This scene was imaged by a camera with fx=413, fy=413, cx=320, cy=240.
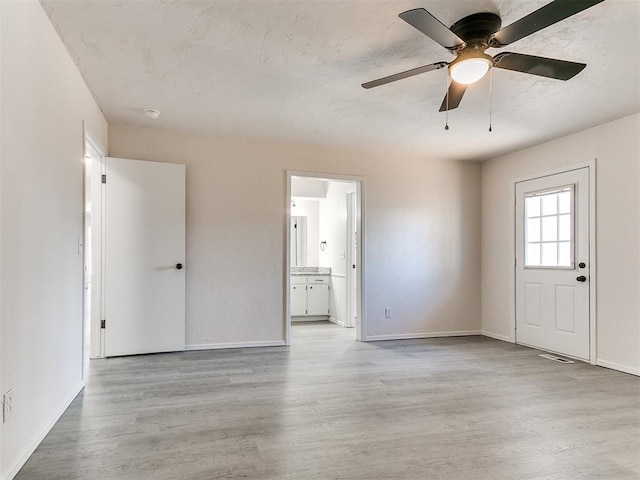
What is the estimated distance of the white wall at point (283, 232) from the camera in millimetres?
4496

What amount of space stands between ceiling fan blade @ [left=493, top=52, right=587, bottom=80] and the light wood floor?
2118 mm

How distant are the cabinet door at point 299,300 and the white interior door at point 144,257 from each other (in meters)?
2.40

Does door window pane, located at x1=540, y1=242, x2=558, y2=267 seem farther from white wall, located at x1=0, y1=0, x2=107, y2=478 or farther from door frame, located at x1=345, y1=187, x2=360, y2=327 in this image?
white wall, located at x1=0, y1=0, x2=107, y2=478

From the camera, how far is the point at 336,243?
21.7 ft

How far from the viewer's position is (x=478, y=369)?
151 inches

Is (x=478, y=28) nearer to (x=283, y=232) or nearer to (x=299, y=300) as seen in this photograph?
(x=283, y=232)

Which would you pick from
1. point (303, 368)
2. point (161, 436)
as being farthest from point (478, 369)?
point (161, 436)

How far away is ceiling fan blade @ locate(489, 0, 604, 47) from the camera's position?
5.63ft

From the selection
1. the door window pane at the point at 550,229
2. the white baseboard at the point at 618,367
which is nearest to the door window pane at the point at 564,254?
the door window pane at the point at 550,229

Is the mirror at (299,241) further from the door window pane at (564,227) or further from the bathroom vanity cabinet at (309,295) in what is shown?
the door window pane at (564,227)

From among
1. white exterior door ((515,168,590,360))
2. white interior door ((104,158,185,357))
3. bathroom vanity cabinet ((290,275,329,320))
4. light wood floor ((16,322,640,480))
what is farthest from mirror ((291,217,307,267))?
white exterior door ((515,168,590,360))

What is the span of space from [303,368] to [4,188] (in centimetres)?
272

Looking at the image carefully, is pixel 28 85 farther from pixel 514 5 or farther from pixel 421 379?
pixel 421 379

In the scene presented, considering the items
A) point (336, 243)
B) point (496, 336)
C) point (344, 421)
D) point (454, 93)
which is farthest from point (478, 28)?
point (336, 243)
